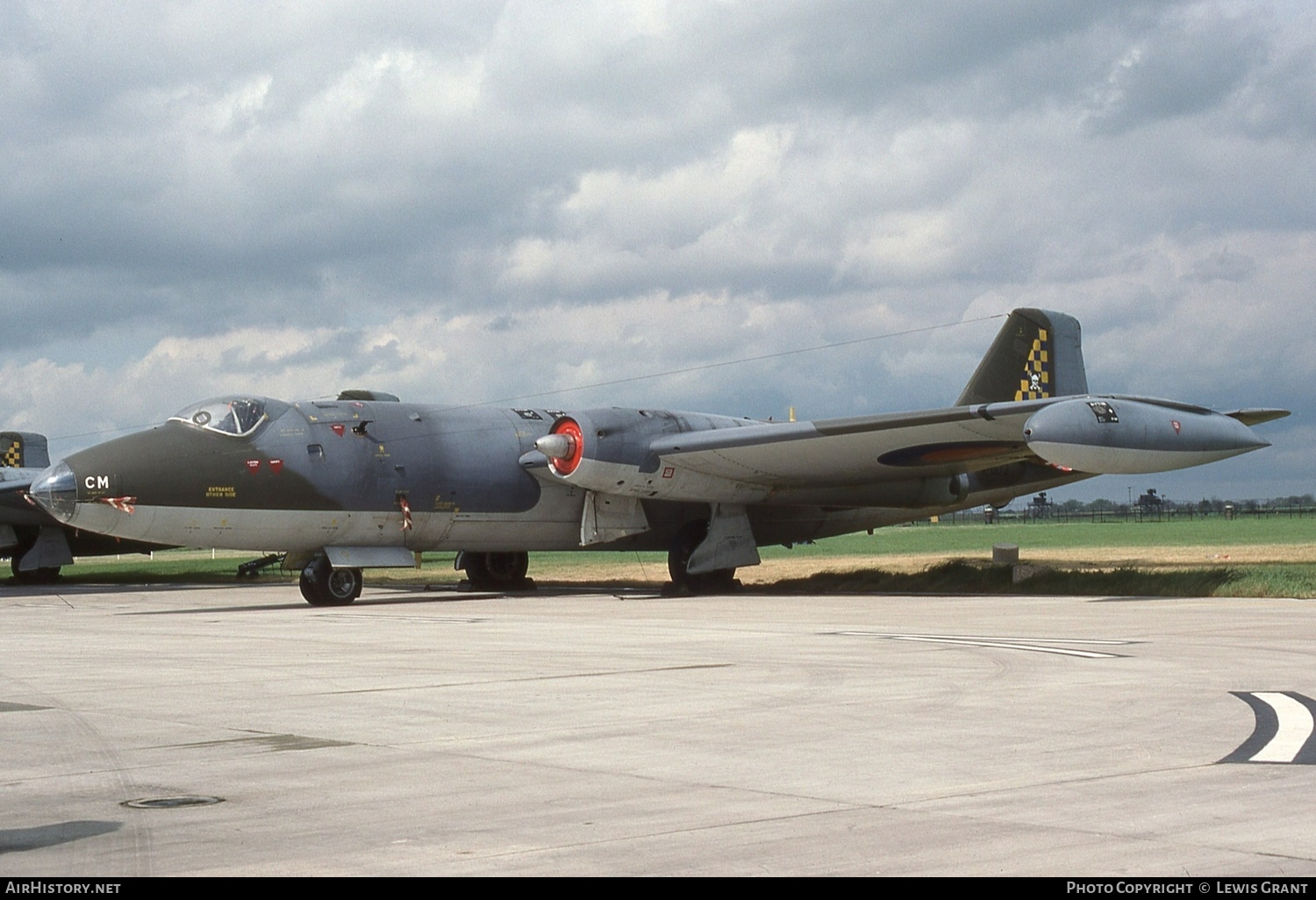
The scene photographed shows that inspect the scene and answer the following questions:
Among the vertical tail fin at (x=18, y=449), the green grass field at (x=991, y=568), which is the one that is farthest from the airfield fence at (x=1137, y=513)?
the vertical tail fin at (x=18, y=449)

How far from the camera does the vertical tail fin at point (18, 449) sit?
53.4m

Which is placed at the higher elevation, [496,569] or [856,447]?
[856,447]

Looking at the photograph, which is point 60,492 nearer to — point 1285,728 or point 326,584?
point 326,584

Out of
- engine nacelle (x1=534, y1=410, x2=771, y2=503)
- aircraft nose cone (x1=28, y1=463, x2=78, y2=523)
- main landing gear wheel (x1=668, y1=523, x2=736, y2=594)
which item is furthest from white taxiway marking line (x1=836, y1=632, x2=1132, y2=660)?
aircraft nose cone (x1=28, y1=463, x2=78, y2=523)

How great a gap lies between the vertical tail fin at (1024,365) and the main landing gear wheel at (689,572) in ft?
24.4

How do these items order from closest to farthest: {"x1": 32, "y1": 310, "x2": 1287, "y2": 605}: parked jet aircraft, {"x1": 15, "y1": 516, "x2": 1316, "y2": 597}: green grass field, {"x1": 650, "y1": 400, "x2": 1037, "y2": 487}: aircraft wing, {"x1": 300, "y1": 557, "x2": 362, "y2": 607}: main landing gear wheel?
{"x1": 32, "y1": 310, "x2": 1287, "y2": 605}: parked jet aircraft, {"x1": 650, "y1": 400, "x2": 1037, "y2": 487}: aircraft wing, {"x1": 15, "y1": 516, "x2": 1316, "y2": 597}: green grass field, {"x1": 300, "y1": 557, "x2": 362, "y2": 607}: main landing gear wheel

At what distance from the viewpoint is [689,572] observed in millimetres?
30891

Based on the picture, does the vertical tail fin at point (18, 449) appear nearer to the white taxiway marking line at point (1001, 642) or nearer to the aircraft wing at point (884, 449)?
Result: the aircraft wing at point (884, 449)

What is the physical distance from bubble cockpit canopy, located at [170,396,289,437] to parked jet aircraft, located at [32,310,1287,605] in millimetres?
36

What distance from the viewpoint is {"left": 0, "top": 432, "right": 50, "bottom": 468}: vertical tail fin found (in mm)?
53406

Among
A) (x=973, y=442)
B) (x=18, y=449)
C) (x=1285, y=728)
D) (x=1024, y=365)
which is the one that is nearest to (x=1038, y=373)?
(x=1024, y=365)

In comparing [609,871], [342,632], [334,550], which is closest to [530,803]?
[609,871]

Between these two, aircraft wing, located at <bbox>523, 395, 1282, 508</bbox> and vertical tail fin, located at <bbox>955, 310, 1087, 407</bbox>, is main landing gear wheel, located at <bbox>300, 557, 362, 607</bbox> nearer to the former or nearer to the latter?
aircraft wing, located at <bbox>523, 395, 1282, 508</bbox>

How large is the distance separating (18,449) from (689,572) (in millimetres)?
34550
